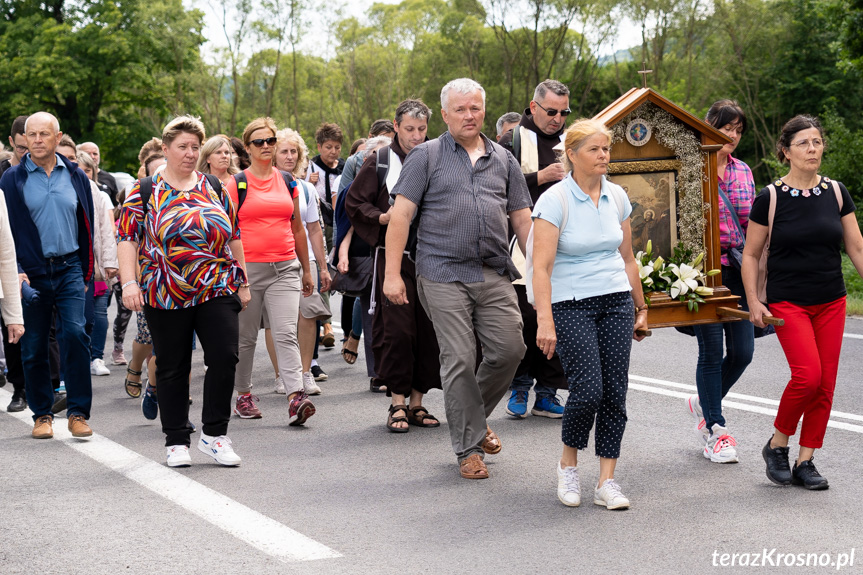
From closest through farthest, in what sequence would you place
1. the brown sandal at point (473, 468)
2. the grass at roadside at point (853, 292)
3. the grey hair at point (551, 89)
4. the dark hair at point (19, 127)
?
the brown sandal at point (473, 468)
the grey hair at point (551, 89)
the dark hair at point (19, 127)
the grass at roadside at point (853, 292)

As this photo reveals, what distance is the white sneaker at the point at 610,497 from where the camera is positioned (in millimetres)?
5168

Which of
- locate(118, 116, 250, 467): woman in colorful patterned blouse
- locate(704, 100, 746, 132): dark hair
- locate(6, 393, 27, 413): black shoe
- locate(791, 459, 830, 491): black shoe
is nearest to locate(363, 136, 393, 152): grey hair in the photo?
locate(118, 116, 250, 467): woman in colorful patterned blouse

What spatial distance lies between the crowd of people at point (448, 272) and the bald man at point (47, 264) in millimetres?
14

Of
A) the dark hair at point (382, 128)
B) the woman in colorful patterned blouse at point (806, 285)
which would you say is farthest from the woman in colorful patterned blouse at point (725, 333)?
the dark hair at point (382, 128)

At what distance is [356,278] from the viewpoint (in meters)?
8.73

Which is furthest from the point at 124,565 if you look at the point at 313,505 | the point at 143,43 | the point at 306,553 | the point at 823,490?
the point at 143,43

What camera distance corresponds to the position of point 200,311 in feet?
20.3

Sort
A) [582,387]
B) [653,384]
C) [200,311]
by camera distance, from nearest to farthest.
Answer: [582,387], [200,311], [653,384]

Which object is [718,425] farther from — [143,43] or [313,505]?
[143,43]

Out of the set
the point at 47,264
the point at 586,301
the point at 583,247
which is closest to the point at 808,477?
the point at 586,301

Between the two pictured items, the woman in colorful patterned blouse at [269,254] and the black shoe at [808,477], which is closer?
the black shoe at [808,477]

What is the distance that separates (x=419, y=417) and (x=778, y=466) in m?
2.62

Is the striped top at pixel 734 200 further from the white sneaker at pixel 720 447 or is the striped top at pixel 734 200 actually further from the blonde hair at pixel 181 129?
the blonde hair at pixel 181 129

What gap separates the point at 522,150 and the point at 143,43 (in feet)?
123
